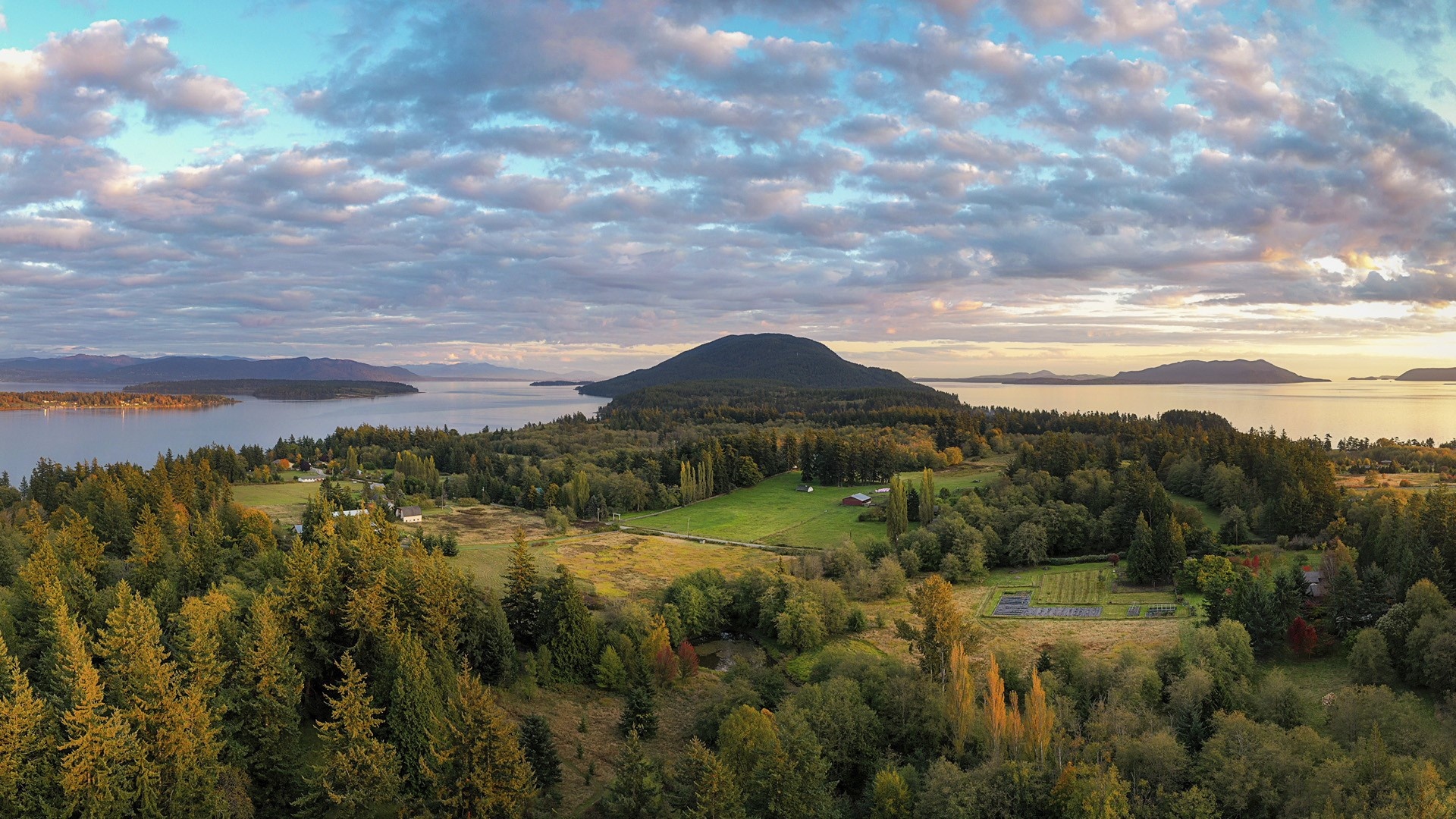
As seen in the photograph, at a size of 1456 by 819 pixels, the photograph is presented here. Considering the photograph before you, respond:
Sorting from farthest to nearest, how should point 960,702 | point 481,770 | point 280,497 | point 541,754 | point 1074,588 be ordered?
point 280,497 < point 1074,588 < point 541,754 < point 960,702 < point 481,770

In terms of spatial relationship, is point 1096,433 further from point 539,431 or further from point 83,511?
point 83,511

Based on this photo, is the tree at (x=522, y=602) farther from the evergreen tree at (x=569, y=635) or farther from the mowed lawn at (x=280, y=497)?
the mowed lawn at (x=280, y=497)

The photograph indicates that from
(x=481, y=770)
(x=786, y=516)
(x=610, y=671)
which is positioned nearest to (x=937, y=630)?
(x=610, y=671)

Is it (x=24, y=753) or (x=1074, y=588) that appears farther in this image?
(x=1074, y=588)

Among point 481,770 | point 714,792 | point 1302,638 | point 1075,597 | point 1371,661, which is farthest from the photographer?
point 1075,597

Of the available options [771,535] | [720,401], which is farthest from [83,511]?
[720,401]

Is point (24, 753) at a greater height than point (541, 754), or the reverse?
point (24, 753)

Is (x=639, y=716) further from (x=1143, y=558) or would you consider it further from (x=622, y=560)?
(x=1143, y=558)

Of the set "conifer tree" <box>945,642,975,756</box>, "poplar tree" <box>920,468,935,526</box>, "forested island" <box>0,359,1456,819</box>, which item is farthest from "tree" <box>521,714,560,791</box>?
"poplar tree" <box>920,468,935,526</box>

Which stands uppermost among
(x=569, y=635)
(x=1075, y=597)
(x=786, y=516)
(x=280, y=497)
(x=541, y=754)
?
(x=280, y=497)
